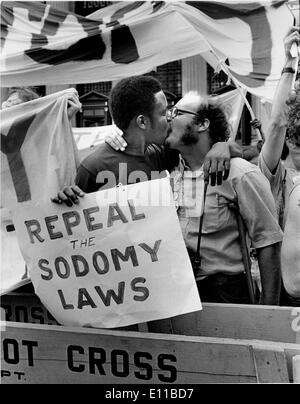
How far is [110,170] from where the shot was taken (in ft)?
8.20

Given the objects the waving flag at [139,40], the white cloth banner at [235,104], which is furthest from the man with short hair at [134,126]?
the white cloth banner at [235,104]

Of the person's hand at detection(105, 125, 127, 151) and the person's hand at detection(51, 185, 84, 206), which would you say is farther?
the person's hand at detection(105, 125, 127, 151)

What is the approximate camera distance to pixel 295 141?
6.55 feet

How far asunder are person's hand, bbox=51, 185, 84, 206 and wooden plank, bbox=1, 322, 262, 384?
1.57ft

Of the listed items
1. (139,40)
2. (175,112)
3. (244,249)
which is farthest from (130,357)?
(139,40)

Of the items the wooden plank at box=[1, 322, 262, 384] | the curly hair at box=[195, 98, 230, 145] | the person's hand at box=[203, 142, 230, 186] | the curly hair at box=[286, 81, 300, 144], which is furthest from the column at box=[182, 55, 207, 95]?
the wooden plank at box=[1, 322, 262, 384]

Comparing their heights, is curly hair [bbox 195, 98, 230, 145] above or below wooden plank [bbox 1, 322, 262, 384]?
above

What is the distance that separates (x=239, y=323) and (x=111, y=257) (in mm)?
638

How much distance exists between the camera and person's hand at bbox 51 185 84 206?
205 cm

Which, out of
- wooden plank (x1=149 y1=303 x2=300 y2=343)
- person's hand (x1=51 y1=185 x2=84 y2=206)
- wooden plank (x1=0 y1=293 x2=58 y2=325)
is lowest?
wooden plank (x1=0 y1=293 x2=58 y2=325)

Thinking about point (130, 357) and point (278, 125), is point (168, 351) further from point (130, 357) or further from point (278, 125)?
point (278, 125)

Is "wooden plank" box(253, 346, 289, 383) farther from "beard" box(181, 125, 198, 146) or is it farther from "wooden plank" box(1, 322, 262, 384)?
"beard" box(181, 125, 198, 146)

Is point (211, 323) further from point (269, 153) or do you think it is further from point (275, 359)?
point (269, 153)

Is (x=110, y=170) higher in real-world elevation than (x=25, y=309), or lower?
higher
